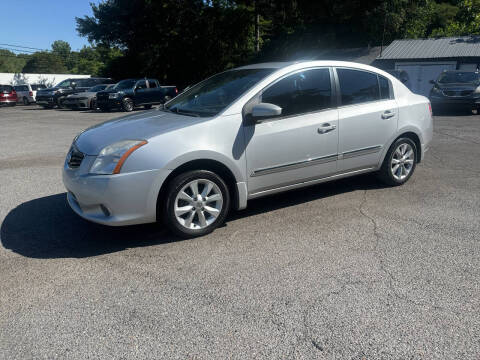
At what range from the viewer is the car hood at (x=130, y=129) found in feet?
12.7

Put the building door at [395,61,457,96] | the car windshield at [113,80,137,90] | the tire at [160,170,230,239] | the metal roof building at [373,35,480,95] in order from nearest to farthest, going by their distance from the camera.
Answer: the tire at [160,170,230,239], the car windshield at [113,80,137,90], the metal roof building at [373,35,480,95], the building door at [395,61,457,96]

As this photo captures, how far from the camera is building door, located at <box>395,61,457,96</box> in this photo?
2980 cm

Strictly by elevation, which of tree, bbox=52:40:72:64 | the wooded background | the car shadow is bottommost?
the car shadow

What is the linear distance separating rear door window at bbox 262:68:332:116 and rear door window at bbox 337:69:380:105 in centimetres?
22

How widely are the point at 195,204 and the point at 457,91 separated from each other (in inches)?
597

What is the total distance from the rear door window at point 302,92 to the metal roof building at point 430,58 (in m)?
27.3

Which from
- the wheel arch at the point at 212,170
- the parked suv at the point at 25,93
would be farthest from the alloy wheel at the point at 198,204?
the parked suv at the point at 25,93

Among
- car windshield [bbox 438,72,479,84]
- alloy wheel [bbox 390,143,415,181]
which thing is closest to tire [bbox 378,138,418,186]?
alloy wheel [bbox 390,143,415,181]

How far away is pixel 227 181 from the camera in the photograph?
4.23 m

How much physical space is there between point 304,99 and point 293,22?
4264 cm

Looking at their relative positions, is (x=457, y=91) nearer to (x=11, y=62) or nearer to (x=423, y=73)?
(x=423, y=73)

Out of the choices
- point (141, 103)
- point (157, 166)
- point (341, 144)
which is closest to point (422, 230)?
point (341, 144)

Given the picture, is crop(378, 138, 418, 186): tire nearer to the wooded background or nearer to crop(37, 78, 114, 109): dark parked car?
crop(37, 78, 114, 109): dark parked car

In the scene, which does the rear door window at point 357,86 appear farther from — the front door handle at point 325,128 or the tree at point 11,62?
the tree at point 11,62
